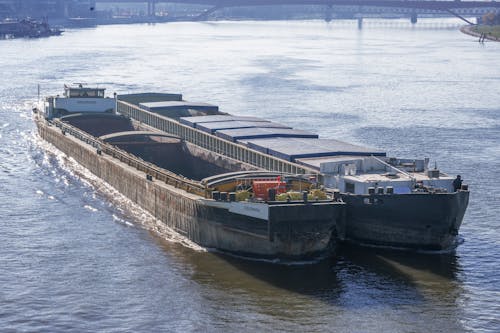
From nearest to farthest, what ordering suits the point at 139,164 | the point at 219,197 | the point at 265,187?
the point at 265,187 → the point at 219,197 → the point at 139,164

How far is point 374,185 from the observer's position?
Answer: 40.3 m

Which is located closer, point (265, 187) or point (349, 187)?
point (265, 187)

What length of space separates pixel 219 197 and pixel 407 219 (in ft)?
23.7

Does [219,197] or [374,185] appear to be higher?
[374,185]

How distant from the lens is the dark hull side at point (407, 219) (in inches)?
1539

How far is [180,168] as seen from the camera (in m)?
57.0

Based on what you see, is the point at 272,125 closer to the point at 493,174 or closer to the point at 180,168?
the point at 180,168

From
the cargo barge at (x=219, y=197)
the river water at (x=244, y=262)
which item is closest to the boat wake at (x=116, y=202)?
the river water at (x=244, y=262)

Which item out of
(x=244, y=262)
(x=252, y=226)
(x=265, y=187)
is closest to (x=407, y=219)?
(x=265, y=187)

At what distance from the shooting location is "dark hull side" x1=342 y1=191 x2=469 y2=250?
39.1m

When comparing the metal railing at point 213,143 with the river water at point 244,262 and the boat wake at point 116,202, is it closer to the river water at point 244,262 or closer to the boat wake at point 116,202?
the boat wake at point 116,202

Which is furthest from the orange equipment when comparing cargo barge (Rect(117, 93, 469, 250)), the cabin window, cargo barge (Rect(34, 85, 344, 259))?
the cabin window

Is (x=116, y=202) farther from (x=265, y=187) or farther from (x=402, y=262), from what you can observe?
(x=402, y=262)

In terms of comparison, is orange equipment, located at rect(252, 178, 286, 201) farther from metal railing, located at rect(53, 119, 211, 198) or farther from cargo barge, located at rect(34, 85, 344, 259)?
metal railing, located at rect(53, 119, 211, 198)
